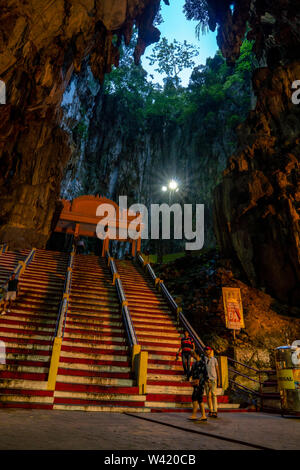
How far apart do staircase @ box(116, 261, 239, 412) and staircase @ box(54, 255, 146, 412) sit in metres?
0.64

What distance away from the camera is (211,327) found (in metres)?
13.0

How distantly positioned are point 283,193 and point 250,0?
15.0 m

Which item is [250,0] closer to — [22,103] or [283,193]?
[283,193]

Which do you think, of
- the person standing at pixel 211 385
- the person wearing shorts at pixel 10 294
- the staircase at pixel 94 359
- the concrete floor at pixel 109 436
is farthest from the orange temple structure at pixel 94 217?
the concrete floor at pixel 109 436

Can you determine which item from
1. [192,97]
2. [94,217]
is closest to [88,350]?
[94,217]

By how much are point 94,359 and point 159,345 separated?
249 centimetres

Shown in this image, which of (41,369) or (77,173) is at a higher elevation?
(77,173)

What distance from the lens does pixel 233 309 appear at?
11703mm

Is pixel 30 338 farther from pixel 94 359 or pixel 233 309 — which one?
pixel 233 309

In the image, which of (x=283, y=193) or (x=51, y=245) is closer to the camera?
(x=283, y=193)

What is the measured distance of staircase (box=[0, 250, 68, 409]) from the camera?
247 inches

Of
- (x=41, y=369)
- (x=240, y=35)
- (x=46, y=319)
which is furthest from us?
(x=240, y=35)

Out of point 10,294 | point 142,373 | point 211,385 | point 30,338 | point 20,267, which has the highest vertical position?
point 20,267
